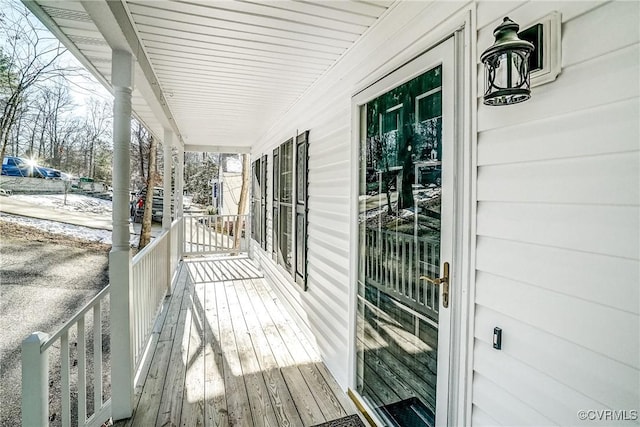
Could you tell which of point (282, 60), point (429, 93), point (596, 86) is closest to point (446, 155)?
point (429, 93)

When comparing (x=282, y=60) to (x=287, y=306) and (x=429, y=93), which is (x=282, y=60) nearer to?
(x=429, y=93)

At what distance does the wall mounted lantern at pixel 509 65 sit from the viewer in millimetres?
1056

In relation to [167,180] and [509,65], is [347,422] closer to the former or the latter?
[509,65]

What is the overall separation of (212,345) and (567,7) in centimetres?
358

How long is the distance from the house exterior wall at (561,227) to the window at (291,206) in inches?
90.4

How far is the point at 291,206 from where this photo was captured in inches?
167

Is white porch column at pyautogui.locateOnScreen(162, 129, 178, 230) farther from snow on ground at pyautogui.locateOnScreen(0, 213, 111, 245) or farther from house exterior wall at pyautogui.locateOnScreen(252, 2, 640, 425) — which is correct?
house exterior wall at pyautogui.locateOnScreen(252, 2, 640, 425)

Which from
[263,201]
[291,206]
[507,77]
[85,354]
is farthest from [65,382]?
[263,201]

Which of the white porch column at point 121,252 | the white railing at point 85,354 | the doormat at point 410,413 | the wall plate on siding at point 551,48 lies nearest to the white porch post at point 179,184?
the white railing at point 85,354

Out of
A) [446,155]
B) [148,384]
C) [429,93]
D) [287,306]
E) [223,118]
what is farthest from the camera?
[223,118]

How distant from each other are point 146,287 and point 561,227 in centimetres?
329

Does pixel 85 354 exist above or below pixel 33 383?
below

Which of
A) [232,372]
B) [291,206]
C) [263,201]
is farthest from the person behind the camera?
[263,201]

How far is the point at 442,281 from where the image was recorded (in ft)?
4.81
